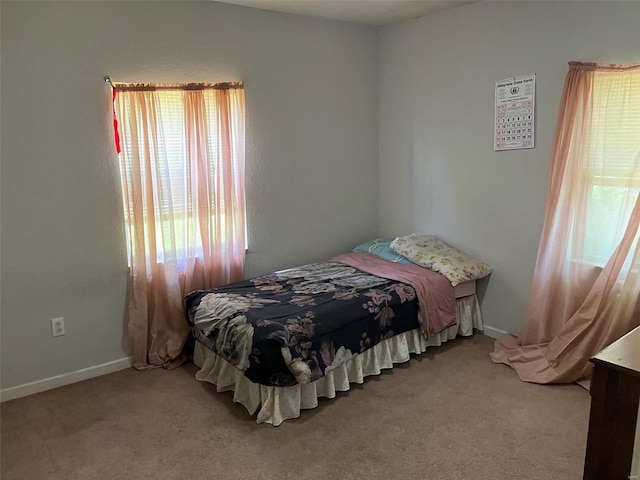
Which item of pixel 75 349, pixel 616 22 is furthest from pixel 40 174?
pixel 616 22

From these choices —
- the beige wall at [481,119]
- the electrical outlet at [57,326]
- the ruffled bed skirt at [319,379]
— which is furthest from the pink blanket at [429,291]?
the electrical outlet at [57,326]

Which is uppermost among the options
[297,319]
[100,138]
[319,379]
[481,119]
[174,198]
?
[481,119]

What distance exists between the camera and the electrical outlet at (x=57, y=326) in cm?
291

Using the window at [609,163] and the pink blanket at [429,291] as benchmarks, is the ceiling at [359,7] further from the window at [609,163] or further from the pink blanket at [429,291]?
the pink blanket at [429,291]

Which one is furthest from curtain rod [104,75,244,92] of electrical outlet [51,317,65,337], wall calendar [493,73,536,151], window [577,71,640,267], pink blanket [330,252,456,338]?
window [577,71,640,267]

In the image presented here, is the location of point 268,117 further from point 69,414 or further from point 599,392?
point 599,392

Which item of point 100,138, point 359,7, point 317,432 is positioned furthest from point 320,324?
point 359,7

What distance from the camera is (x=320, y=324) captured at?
2.67 metres

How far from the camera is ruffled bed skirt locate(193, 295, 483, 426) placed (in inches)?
100

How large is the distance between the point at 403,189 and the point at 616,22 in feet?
6.14

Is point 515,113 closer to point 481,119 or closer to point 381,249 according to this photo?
point 481,119

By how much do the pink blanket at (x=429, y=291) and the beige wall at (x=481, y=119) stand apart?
0.46 meters

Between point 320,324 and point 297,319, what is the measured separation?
13 centimetres

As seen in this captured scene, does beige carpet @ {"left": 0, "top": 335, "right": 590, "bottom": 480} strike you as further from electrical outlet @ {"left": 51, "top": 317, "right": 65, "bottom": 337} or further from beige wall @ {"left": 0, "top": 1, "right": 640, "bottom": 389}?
beige wall @ {"left": 0, "top": 1, "right": 640, "bottom": 389}
